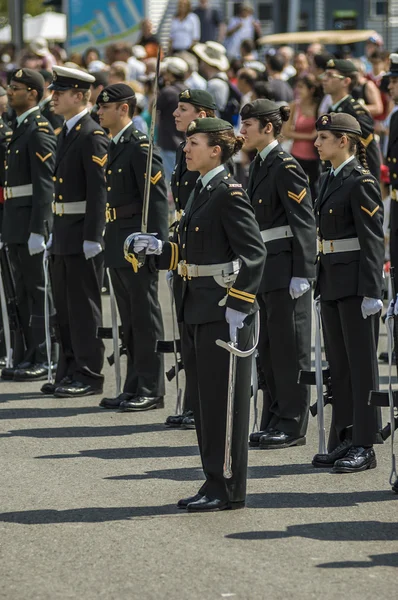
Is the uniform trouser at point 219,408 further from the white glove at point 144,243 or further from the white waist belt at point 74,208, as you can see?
the white waist belt at point 74,208

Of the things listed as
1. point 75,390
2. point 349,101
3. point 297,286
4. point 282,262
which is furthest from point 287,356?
point 349,101

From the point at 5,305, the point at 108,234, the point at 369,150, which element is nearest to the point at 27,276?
the point at 5,305

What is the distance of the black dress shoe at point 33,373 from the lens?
10398mm

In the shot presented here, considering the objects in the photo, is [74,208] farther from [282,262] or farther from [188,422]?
[282,262]

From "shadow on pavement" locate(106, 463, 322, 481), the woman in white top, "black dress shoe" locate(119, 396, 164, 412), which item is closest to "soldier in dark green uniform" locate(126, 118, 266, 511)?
"shadow on pavement" locate(106, 463, 322, 481)

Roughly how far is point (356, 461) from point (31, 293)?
3888 mm

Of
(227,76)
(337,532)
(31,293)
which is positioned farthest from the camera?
(227,76)

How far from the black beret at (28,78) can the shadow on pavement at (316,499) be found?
448cm

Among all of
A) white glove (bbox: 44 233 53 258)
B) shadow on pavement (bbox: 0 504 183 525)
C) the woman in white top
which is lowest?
shadow on pavement (bbox: 0 504 183 525)

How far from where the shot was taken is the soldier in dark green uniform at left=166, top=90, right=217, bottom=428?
862 centimetres

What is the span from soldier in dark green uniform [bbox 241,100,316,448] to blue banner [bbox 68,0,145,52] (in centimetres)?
1462

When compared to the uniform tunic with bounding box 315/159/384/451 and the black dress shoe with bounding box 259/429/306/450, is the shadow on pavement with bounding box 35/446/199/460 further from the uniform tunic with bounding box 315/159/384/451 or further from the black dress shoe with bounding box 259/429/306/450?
the uniform tunic with bounding box 315/159/384/451

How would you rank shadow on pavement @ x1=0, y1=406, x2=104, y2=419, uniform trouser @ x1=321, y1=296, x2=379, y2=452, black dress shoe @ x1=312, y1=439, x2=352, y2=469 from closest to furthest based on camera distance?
1. uniform trouser @ x1=321, y1=296, x2=379, y2=452
2. black dress shoe @ x1=312, y1=439, x2=352, y2=469
3. shadow on pavement @ x1=0, y1=406, x2=104, y2=419

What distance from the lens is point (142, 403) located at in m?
9.31
